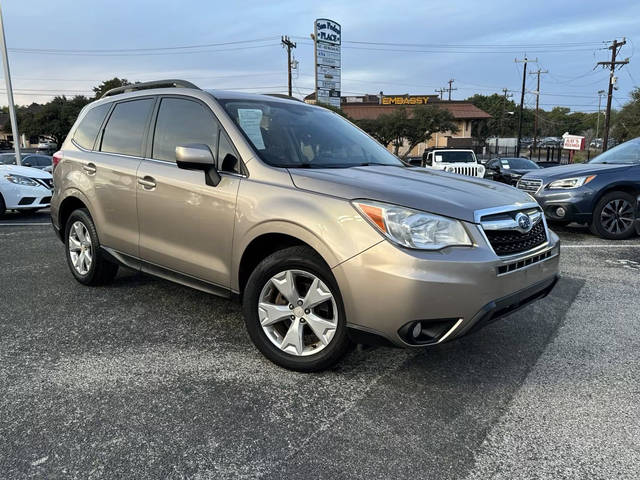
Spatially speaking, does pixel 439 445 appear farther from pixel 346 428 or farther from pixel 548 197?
pixel 548 197

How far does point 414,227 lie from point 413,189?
362 millimetres

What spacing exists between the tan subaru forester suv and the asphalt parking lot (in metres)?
0.38

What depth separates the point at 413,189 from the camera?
2.89 meters

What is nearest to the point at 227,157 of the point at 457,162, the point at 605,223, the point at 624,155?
the point at 605,223

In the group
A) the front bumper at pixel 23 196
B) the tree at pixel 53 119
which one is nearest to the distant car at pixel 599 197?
the front bumper at pixel 23 196

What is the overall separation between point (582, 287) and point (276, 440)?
3949 millimetres

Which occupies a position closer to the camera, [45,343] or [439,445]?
[439,445]

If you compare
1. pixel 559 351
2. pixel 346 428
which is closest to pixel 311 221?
pixel 346 428

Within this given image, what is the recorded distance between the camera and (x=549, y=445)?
2.36 metres

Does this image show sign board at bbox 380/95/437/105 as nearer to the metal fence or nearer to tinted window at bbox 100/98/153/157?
the metal fence

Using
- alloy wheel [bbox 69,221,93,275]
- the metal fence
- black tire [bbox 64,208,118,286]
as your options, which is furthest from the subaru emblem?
the metal fence

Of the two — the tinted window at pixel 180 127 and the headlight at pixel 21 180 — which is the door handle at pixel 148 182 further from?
the headlight at pixel 21 180

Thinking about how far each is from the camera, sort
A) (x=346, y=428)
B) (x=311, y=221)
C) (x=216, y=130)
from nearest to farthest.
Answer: (x=346, y=428)
(x=311, y=221)
(x=216, y=130)

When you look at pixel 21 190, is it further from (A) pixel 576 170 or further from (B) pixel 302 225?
(A) pixel 576 170
